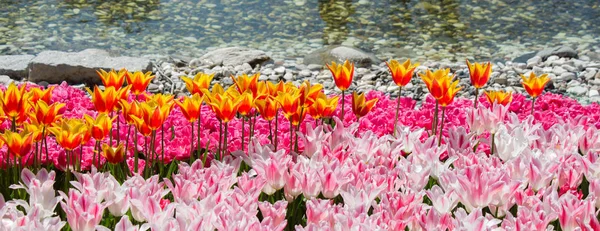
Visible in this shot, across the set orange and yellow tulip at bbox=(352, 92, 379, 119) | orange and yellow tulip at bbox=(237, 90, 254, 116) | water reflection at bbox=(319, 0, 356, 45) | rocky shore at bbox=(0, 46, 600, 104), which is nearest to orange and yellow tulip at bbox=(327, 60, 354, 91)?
orange and yellow tulip at bbox=(352, 92, 379, 119)

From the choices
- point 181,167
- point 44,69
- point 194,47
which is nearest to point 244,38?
point 194,47

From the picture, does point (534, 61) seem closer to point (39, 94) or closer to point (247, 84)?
point (247, 84)

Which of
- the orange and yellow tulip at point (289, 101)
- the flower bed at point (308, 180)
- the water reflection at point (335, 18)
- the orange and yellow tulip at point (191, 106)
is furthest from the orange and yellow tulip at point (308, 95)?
the water reflection at point (335, 18)

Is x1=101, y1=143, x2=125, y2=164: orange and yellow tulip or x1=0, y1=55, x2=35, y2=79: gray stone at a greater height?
x1=101, y1=143, x2=125, y2=164: orange and yellow tulip

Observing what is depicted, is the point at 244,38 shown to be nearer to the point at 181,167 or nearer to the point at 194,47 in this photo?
the point at 194,47

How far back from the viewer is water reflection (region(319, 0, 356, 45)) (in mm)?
10277

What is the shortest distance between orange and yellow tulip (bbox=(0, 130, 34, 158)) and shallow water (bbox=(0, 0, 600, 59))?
21.6 ft

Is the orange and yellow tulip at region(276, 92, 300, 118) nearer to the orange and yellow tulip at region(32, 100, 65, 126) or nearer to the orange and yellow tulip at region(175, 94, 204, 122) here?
the orange and yellow tulip at region(175, 94, 204, 122)

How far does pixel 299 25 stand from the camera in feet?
35.7

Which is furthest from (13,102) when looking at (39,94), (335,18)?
(335,18)

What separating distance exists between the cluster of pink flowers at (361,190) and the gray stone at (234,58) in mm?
4667

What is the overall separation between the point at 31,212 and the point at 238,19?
9.19 metres

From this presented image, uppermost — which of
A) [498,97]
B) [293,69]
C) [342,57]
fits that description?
[498,97]

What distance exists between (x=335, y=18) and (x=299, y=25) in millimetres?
704
